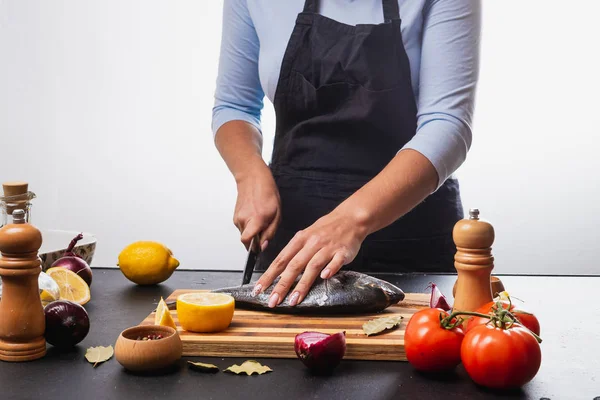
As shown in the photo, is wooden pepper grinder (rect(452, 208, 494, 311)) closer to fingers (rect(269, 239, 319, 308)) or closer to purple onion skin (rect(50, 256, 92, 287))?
fingers (rect(269, 239, 319, 308))

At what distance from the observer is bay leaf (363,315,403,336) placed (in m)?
1.36

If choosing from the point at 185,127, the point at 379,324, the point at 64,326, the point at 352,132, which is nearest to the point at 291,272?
the point at 379,324

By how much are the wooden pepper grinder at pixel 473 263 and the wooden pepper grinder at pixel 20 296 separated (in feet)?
2.40

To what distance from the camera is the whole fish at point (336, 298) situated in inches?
59.2

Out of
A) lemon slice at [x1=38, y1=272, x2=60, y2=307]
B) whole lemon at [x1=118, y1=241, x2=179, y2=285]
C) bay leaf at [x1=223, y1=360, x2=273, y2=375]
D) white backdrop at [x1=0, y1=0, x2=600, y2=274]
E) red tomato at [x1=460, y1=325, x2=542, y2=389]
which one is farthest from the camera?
white backdrop at [x1=0, y1=0, x2=600, y2=274]

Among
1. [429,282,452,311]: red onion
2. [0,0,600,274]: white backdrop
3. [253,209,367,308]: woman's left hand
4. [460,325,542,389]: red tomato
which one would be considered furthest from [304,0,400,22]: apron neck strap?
[0,0,600,274]: white backdrop

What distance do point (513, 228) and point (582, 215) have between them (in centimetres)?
37

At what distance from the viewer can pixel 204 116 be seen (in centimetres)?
393

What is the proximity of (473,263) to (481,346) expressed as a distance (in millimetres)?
243

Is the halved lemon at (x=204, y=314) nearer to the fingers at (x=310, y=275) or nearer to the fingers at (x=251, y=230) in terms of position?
the fingers at (x=310, y=275)

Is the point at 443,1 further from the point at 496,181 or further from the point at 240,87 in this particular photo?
the point at 496,181

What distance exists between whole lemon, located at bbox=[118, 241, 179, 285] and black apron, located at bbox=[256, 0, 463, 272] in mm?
343

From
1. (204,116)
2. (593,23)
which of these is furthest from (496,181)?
(204,116)

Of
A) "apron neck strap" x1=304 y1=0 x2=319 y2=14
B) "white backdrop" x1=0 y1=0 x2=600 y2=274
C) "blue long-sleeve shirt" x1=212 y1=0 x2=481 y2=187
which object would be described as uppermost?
"apron neck strap" x1=304 y1=0 x2=319 y2=14
